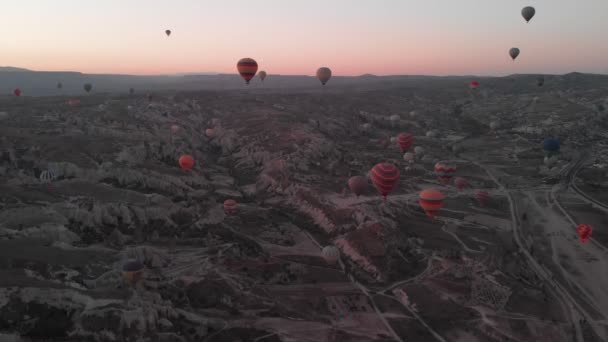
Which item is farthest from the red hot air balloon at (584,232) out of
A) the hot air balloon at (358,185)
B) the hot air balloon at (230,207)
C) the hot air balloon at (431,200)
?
the hot air balloon at (230,207)

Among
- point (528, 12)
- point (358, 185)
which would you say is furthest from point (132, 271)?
point (528, 12)

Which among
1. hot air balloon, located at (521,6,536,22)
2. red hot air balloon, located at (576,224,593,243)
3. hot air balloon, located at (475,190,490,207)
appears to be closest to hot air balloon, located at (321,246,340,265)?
hot air balloon, located at (475,190,490,207)

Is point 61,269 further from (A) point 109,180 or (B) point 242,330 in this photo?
(A) point 109,180

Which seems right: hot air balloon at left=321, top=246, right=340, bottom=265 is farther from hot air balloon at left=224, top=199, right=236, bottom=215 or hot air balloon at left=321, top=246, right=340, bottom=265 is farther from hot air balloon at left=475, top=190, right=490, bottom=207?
hot air balloon at left=475, top=190, right=490, bottom=207

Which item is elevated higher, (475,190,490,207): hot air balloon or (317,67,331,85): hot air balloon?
(317,67,331,85): hot air balloon

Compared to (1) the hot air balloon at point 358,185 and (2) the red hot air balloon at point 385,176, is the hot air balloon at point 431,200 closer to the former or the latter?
(2) the red hot air balloon at point 385,176

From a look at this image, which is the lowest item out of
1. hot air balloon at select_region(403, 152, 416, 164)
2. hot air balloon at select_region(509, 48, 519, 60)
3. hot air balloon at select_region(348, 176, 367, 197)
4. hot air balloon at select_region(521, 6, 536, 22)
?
hot air balloon at select_region(403, 152, 416, 164)

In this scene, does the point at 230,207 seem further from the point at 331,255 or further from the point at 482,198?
the point at 482,198
